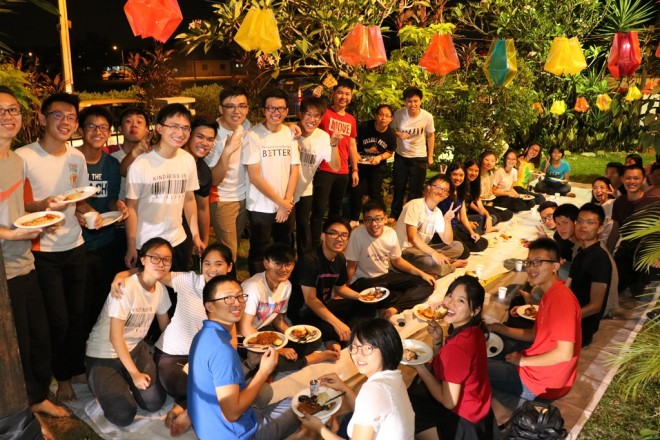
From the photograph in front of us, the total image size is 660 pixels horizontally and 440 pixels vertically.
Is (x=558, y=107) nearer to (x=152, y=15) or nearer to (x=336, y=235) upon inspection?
(x=336, y=235)

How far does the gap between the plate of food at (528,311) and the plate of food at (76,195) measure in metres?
3.03

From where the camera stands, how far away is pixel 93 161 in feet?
13.1

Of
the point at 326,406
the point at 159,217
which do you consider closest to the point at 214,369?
the point at 326,406

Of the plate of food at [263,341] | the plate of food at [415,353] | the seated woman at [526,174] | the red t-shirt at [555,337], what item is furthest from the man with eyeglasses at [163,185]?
the seated woman at [526,174]

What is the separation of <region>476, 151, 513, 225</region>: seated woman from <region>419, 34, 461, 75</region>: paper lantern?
1177 millimetres

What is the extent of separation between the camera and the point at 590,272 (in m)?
4.39

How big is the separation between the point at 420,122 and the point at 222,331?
16.0ft

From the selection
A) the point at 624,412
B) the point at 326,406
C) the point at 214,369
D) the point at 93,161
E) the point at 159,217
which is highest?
the point at 93,161

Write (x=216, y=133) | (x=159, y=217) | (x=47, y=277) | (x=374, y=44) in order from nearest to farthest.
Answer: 1. (x=47, y=277)
2. (x=159, y=217)
3. (x=216, y=133)
4. (x=374, y=44)

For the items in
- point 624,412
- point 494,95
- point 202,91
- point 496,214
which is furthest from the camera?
point 202,91

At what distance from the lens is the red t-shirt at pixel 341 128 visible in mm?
6062

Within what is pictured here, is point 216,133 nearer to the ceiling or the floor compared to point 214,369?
nearer to the ceiling

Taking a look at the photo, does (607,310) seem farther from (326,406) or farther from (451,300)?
→ (326,406)

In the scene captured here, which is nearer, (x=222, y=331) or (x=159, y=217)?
(x=222, y=331)
